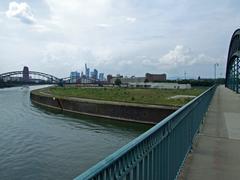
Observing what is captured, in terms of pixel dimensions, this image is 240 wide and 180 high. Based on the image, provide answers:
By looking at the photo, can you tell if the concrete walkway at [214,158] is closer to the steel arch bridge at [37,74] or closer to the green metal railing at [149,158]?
the green metal railing at [149,158]

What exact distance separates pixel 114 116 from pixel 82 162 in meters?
20.5

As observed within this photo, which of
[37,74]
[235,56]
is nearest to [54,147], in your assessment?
[235,56]

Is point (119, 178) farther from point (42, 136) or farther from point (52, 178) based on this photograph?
point (42, 136)

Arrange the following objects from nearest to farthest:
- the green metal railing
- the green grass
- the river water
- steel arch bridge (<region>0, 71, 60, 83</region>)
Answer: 1. the green metal railing
2. the river water
3. the green grass
4. steel arch bridge (<region>0, 71, 60, 83</region>)

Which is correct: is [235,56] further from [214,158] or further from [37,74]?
[37,74]

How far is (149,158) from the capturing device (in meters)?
3.19

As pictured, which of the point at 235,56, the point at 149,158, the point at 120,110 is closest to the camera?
the point at 149,158

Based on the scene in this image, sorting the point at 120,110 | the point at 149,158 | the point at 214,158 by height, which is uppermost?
the point at 149,158

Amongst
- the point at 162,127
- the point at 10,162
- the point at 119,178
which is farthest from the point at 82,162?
the point at 119,178

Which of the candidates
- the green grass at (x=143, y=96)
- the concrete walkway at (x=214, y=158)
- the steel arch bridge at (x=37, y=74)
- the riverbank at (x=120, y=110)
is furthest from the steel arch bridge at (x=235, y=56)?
the steel arch bridge at (x=37, y=74)

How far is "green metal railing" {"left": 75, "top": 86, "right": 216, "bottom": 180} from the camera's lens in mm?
2040

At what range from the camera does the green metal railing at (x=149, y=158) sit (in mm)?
2040

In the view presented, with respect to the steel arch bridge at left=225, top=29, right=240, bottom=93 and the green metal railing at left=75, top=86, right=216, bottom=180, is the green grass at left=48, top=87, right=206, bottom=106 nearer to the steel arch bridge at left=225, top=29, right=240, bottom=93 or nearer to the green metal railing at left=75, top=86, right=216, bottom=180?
the steel arch bridge at left=225, top=29, right=240, bottom=93

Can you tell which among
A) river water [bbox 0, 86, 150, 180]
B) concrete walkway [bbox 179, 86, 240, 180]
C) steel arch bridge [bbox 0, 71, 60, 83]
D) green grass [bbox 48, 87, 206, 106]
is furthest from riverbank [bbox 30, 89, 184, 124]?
steel arch bridge [bbox 0, 71, 60, 83]
